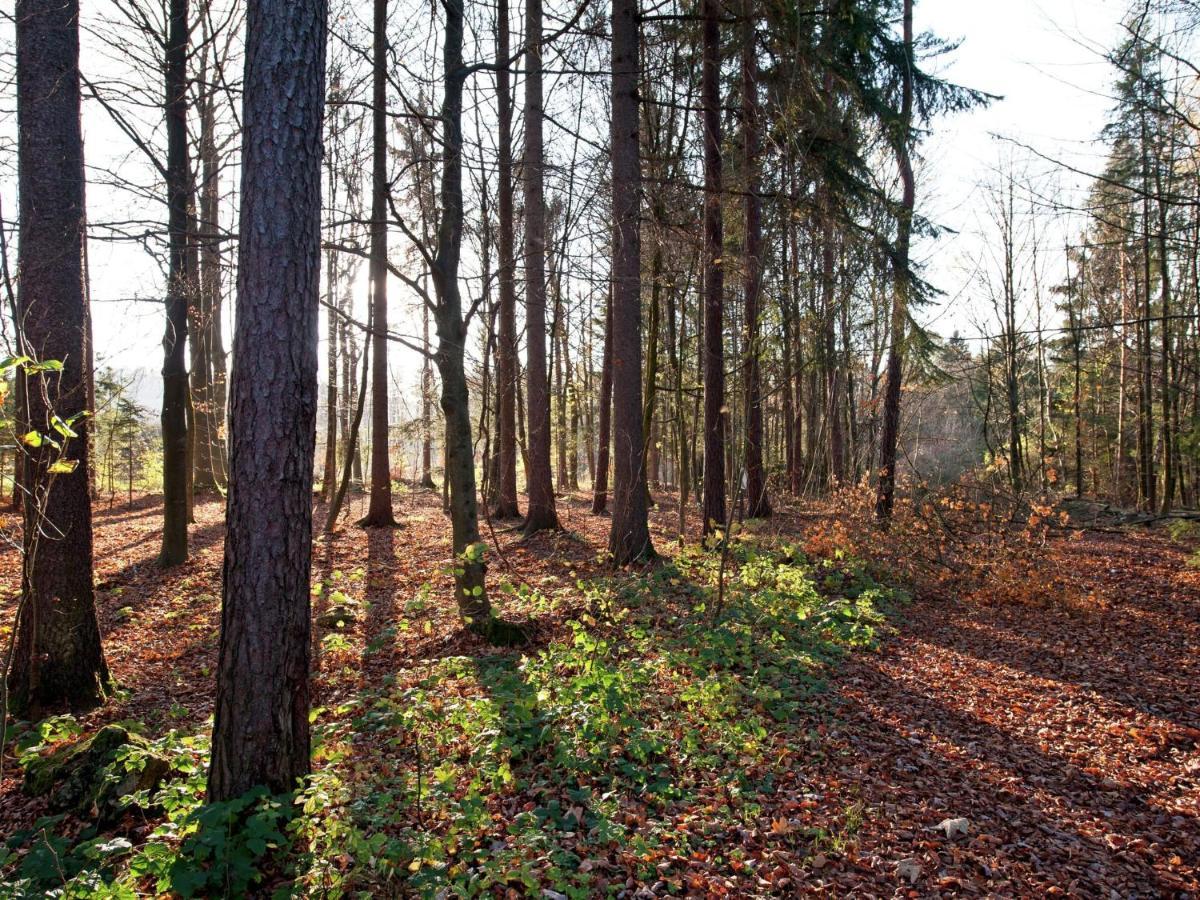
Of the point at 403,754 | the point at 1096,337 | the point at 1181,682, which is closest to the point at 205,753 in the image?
the point at 403,754

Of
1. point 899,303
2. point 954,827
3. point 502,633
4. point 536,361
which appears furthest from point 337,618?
point 899,303

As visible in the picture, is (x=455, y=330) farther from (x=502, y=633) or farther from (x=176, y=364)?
(x=176, y=364)

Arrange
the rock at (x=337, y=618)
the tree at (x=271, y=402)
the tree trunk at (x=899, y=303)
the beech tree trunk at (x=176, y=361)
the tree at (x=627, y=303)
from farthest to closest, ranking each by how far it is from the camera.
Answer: the tree trunk at (x=899, y=303) → the beech tree trunk at (x=176, y=361) → the tree at (x=627, y=303) → the rock at (x=337, y=618) → the tree at (x=271, y=402)

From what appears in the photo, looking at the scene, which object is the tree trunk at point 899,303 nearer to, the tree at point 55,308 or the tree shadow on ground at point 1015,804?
the tree shadow on ground at point 1015,804

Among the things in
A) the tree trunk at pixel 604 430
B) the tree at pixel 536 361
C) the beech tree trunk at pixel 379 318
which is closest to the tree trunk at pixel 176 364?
the beech tree trunk at pixel 379 318

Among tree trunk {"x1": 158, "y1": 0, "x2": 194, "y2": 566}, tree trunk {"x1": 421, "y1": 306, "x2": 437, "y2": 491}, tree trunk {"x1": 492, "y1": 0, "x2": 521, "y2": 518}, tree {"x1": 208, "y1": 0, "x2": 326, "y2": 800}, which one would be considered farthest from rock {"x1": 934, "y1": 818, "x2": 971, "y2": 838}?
tree trunk {"x1": 421, "y1": 306, "x2": 437, "y2": 491}

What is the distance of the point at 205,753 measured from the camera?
3.47m

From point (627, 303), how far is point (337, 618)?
5.04 metres

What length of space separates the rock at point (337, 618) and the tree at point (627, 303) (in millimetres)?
3358

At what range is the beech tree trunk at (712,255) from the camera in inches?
353

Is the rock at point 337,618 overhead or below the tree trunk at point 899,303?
below

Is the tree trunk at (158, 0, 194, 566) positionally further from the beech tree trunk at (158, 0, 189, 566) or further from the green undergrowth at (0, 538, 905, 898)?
the green undergrowth at (0, 538, 905, 898)

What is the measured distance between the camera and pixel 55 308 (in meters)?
4.67

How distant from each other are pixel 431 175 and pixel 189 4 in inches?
207
